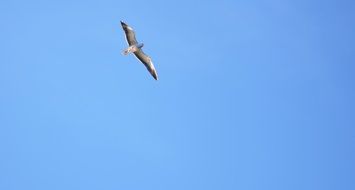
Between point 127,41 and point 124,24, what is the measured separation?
5.27 ft

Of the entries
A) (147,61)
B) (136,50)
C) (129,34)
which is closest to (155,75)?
(147,61)

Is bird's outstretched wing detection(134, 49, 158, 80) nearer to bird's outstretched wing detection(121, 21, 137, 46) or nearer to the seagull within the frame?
the seagull

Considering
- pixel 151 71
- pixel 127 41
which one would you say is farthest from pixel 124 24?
pixel 151 71

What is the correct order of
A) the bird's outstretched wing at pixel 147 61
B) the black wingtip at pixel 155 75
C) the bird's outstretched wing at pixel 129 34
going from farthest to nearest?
the black wingtip at pixel 155 75 < the bird's outstretched wing at pixel 147 61 < the bird's outstretched wing at pixel 129 34

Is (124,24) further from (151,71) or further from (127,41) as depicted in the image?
(151,71)

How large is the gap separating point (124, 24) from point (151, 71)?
18.8ft

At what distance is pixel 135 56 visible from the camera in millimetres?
61875

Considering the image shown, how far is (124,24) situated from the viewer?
195ft

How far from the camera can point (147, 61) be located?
2470 inches

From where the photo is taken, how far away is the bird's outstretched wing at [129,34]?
5953 centimetres

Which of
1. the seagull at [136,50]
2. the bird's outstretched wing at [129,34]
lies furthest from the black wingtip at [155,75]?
the bird's outstretched wing at [129,34]

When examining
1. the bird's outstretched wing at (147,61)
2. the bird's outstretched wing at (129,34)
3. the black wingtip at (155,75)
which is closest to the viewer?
the bird's outstretched wing at (129,34)

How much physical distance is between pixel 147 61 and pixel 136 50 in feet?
6.95

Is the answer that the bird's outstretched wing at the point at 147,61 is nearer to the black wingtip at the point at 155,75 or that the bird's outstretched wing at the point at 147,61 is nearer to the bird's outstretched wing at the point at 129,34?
the black wingtip at the point at 155,75
